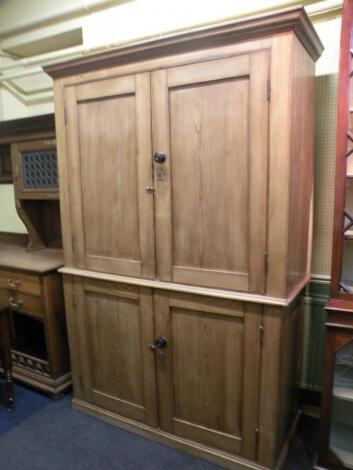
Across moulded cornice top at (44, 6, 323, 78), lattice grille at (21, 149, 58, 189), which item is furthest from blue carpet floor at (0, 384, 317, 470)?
moulded cornice top at (44, 6, 323, 78)

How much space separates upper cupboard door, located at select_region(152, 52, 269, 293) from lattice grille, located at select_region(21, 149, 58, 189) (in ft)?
3.56

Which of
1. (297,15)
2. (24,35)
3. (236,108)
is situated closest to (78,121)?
(236,108)

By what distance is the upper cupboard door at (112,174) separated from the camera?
1809 mm

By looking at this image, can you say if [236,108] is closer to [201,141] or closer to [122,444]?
[201,141]

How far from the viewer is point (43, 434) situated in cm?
213

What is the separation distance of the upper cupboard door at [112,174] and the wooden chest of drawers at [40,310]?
0.42 meters

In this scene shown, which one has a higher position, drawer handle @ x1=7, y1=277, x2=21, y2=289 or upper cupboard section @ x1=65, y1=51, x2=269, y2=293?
upper cupboard section @ x1=65, y1=51, x2=269, y2=293

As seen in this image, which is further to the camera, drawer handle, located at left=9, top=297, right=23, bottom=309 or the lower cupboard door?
drawer handle, located at left=9, top=297, right=23, bottom=309

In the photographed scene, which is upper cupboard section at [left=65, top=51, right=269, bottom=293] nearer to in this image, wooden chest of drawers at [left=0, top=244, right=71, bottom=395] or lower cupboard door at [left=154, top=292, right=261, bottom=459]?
lower cupboard door at [left=154, top=292, right=261, bottom=459]

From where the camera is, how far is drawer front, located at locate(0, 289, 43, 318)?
2395mm

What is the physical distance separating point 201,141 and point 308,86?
56 cm

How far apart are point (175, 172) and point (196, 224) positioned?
259 millimetres

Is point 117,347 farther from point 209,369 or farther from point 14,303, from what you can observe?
point 14,303

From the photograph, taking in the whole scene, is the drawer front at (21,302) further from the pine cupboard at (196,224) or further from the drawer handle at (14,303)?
the pine cupboard at (196,224)
